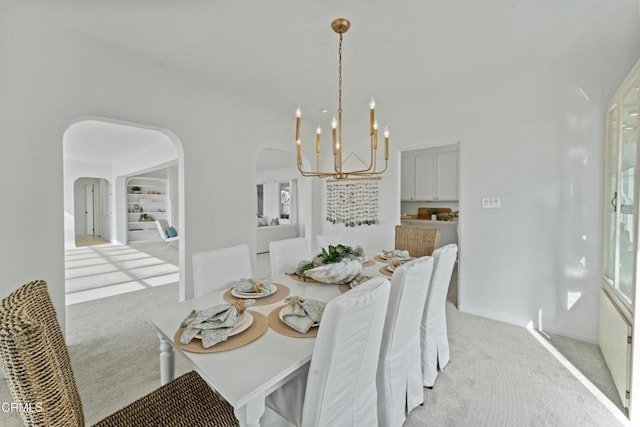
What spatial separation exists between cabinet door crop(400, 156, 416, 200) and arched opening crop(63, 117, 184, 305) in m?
4.19

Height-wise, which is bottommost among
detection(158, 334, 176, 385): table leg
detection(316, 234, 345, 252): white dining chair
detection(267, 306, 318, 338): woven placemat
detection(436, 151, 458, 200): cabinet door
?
detection(158, 334, 176, 385): table leg

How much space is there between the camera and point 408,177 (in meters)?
5.59

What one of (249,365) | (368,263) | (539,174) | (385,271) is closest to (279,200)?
(368,263)

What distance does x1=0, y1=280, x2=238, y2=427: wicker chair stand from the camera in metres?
0.67

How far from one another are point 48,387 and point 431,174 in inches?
217

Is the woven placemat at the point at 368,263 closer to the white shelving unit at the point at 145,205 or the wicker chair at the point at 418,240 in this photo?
the wicker chair at the point at 418,240

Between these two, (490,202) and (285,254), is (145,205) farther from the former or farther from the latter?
(490,202)

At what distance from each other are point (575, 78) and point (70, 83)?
4.26 metres

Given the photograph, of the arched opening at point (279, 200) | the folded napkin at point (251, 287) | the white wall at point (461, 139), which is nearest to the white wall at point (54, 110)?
the white wall at point (461, 139)

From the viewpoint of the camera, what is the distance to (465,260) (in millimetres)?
3100

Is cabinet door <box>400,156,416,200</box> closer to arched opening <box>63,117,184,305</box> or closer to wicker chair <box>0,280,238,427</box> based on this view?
arched opening <box>63,117,184,305</box>

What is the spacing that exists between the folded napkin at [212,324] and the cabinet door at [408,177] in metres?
4.85

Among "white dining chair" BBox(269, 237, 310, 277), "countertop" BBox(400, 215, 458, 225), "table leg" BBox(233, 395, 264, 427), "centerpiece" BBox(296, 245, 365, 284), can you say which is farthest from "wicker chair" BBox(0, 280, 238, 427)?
→ "countertop" BBox(400, 215, 458, 225)

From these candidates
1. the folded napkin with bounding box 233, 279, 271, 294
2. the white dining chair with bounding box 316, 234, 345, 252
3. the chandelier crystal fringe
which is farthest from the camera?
the chandelier crystal fringe
